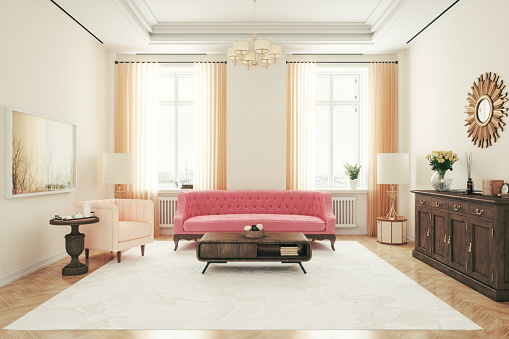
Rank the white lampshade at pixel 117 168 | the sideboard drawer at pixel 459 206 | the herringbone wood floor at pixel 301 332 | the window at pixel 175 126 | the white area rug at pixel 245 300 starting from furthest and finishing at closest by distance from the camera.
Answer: the window at pixel 175 126 < the white lampshade at pixel 117 168 < the sideboard drawer at pixel 459 206 < the white area rug at pixel 245 300 < the herringbone wood floor at pixel 301 332

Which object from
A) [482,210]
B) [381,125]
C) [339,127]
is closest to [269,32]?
[339,127]

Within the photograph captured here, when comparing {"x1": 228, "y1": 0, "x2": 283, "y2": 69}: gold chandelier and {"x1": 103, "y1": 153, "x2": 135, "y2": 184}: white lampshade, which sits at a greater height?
{"x1": 228, "y1": 0, "x2": 283, "y2": 69}: gold chandelier

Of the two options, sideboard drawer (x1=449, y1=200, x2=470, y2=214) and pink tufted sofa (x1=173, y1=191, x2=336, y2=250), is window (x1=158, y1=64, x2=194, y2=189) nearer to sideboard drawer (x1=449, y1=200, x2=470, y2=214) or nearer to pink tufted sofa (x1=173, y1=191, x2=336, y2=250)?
pink tufted sofa (x1=173, y1=191, x2=336, y2=250)

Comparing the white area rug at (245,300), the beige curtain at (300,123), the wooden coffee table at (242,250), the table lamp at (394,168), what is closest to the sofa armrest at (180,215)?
the white area rug at (245,300)

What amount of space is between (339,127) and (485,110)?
3.21m

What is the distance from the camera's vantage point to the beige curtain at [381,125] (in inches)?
279

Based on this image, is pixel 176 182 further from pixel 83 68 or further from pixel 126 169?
pixel 83 68

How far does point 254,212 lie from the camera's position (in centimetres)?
648

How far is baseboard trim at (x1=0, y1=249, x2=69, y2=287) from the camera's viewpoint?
4117 millimetres

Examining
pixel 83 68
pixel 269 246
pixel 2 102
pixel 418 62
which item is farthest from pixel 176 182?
pixel 418 62

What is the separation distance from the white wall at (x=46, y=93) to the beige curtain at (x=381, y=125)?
5199 millimetres

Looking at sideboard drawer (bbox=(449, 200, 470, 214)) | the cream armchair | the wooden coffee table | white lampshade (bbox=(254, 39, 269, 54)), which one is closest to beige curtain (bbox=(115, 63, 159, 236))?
the cream armchair

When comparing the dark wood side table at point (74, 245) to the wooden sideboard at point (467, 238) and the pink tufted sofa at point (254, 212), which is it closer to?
the pink tufted sofa at point (254, 212)

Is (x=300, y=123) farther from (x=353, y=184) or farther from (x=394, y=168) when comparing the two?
(x=394, y=168)
